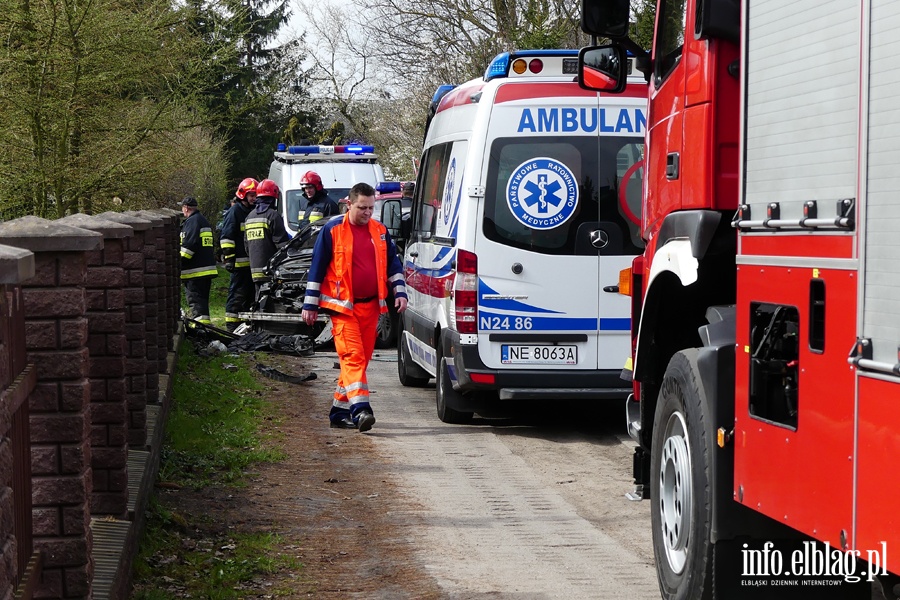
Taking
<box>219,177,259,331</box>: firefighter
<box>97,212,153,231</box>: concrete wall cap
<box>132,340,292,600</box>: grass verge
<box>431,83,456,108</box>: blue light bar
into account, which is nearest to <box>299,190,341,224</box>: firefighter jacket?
<box>219,177,259,331</box>: firefighter

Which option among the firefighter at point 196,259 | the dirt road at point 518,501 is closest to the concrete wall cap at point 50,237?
the dirt road at point 518,501

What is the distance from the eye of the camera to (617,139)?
364 inches

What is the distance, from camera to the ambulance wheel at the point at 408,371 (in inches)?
479

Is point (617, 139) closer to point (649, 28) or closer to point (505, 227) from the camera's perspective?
point (505, 227)

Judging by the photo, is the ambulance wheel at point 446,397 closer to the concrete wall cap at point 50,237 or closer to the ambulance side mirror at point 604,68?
the ambulance side mirror at point 604,68

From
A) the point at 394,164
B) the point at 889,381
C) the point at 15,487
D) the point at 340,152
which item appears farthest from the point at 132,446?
the point at 394,164

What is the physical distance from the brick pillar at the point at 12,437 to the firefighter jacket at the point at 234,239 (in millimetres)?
13944

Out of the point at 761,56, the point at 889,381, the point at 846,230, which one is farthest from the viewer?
the point at 761,56

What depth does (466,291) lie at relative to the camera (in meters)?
9.17

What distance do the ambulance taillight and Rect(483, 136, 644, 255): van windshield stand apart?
9.6 inches

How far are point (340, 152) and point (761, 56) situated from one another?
19.0m

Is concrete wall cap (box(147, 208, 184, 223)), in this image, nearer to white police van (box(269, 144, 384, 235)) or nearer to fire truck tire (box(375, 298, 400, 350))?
fire truck tire (box(375, 298, 400, 350))

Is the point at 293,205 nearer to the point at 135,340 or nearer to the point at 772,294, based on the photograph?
the point at 135,340

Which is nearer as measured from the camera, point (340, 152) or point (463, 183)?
point (463, 183)
